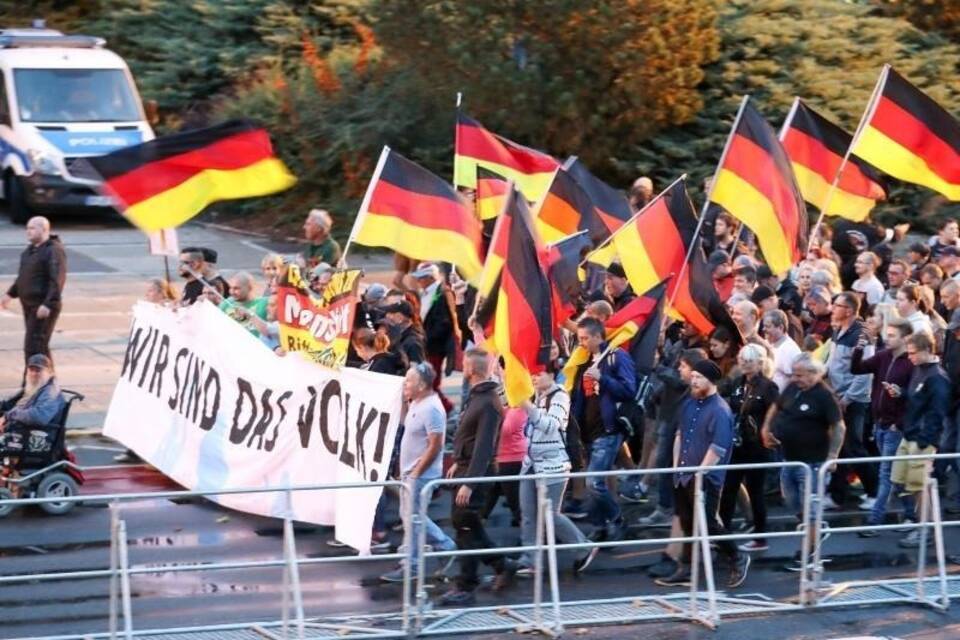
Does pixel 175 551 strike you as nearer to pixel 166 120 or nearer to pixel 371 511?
pixel 371 511

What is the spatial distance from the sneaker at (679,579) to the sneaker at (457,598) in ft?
4.29

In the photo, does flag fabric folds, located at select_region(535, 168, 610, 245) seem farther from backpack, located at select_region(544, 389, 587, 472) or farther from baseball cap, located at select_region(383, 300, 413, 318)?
backpack, located at select_region(544, 389, 587, 472)

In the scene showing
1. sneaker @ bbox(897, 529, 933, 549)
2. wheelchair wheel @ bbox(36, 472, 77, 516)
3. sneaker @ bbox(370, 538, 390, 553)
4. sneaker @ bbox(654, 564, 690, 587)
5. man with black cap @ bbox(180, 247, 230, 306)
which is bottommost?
sneaker @ bbox(897, 529, 933, 549)

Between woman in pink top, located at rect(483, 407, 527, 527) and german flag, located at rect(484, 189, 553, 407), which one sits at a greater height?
german flag, located at rect(484, 189, 553, 407)

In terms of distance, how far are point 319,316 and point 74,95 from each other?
14.1 m

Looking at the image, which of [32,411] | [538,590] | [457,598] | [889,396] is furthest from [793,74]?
[538,590]

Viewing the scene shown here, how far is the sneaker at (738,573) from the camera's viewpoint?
11211 mm

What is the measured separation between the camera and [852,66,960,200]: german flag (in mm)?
14039

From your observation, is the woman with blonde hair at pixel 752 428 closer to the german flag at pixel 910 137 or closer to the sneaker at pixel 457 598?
the sneaker at pixel 457 598

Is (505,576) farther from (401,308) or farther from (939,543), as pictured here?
(401,308)

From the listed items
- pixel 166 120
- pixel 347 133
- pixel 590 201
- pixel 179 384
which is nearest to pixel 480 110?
pixel 347 133

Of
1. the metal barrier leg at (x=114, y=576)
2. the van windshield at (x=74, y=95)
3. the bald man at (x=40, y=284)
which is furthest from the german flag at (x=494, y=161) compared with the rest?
the van windshield at (x=74, y=95)

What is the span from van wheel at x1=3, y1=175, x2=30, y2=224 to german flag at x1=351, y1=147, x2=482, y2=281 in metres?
13.0

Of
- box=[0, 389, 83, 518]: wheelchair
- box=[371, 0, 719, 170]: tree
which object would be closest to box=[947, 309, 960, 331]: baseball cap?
box=[0, 389, 83, 518]: wheelchair
